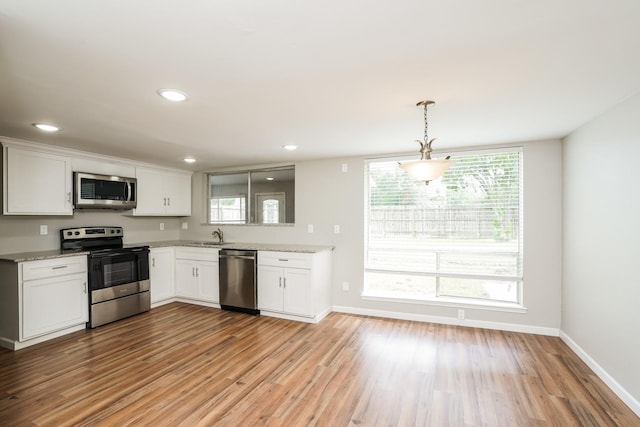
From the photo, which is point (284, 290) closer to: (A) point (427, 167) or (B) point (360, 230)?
(B) point (360, 230)

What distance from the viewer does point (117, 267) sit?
396 cm

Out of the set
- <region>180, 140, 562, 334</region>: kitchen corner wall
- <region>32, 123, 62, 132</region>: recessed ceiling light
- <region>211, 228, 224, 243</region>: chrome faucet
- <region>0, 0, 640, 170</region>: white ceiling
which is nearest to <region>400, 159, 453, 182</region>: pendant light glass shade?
<region>0, 0, 640, 170</region>: white ceiling

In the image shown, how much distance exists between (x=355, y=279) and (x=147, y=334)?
8.61 feet

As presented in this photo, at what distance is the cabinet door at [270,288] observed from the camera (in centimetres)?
409

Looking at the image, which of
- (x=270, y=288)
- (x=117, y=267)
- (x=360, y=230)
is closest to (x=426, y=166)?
(x=360, y=230)

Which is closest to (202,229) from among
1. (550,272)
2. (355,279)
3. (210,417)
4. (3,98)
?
(355,279)

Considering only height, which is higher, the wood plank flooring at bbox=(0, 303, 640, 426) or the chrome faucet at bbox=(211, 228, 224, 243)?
the chrome faucet at bbox=(211, 228, 224, 243)

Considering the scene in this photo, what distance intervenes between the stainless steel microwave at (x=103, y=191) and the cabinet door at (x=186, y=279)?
1128 mm

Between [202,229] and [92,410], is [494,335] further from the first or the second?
[202,229]

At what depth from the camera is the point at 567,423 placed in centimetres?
203

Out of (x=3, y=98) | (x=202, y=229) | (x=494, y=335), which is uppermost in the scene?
(x=3, y=98)

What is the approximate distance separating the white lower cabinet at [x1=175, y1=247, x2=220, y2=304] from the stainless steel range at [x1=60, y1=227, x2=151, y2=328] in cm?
54

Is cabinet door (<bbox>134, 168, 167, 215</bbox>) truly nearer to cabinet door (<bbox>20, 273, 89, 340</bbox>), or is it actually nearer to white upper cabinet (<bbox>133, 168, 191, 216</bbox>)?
white upper cabinet (<bbox>133, 168, 191, 216</bbox>)

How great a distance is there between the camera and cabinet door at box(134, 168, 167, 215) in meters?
4.65
